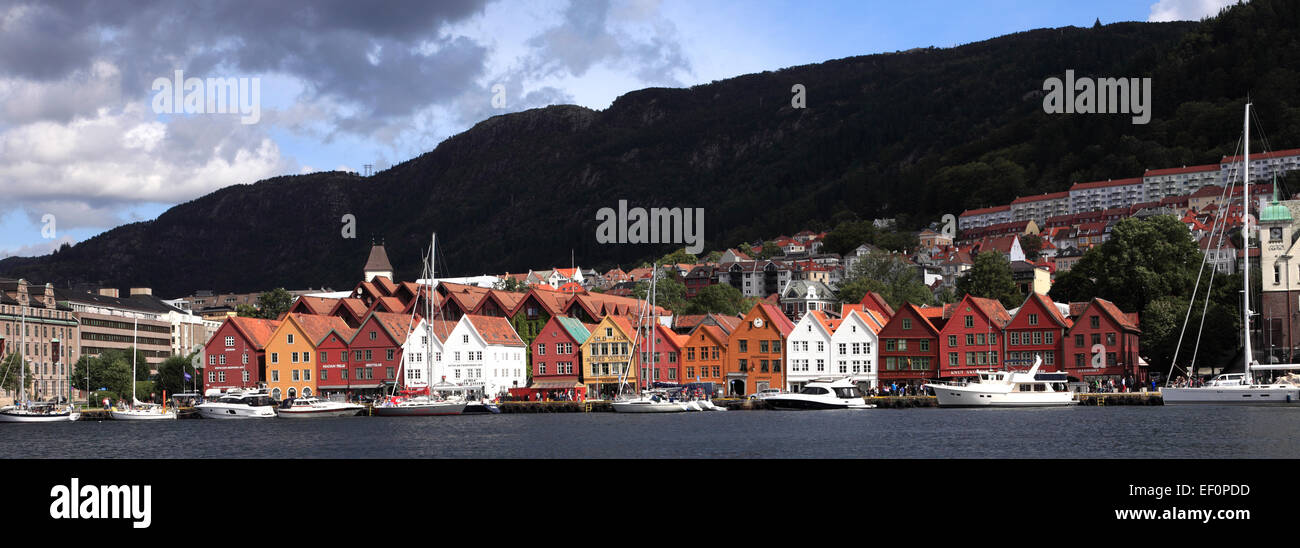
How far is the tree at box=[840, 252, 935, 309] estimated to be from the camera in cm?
15812

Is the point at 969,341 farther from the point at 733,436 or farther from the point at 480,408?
the point at 733,436

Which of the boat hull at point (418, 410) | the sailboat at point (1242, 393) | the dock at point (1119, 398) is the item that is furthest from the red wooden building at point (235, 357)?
the sailboat at point (1242, 393)

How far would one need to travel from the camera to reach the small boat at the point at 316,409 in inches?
3954

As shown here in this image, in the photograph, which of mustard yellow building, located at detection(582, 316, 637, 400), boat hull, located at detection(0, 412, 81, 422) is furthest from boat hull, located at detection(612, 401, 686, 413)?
boat hull, located at detection(0, 412, 81, 422)

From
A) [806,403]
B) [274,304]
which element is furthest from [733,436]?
[274,304]

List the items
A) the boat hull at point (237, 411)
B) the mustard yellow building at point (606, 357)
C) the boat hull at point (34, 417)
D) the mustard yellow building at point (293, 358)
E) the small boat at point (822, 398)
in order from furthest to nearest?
the mustard yellow building at point (293, 358)
the mustard yellow building at point (606, 357)
the boat hull at point (34, 417)
the boat hull at point (237, 411)
the small boat at point (822, 398)

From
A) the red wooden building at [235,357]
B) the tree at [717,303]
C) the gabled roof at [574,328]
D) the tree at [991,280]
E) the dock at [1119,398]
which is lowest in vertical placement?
the dock at [1119,398]

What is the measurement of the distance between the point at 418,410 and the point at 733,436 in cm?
4092

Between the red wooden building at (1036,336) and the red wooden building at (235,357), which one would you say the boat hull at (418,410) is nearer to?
the red wooden building at (235,357)

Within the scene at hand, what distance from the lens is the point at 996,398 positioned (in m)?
93.2

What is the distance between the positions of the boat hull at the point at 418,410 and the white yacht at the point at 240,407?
10.1 metres

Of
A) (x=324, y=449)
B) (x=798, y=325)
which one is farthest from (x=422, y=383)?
(x=324, y=449)

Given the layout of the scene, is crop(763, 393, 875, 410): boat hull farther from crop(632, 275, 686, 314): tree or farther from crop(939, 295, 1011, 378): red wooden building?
crop(632, 275, 686, 314): tree
